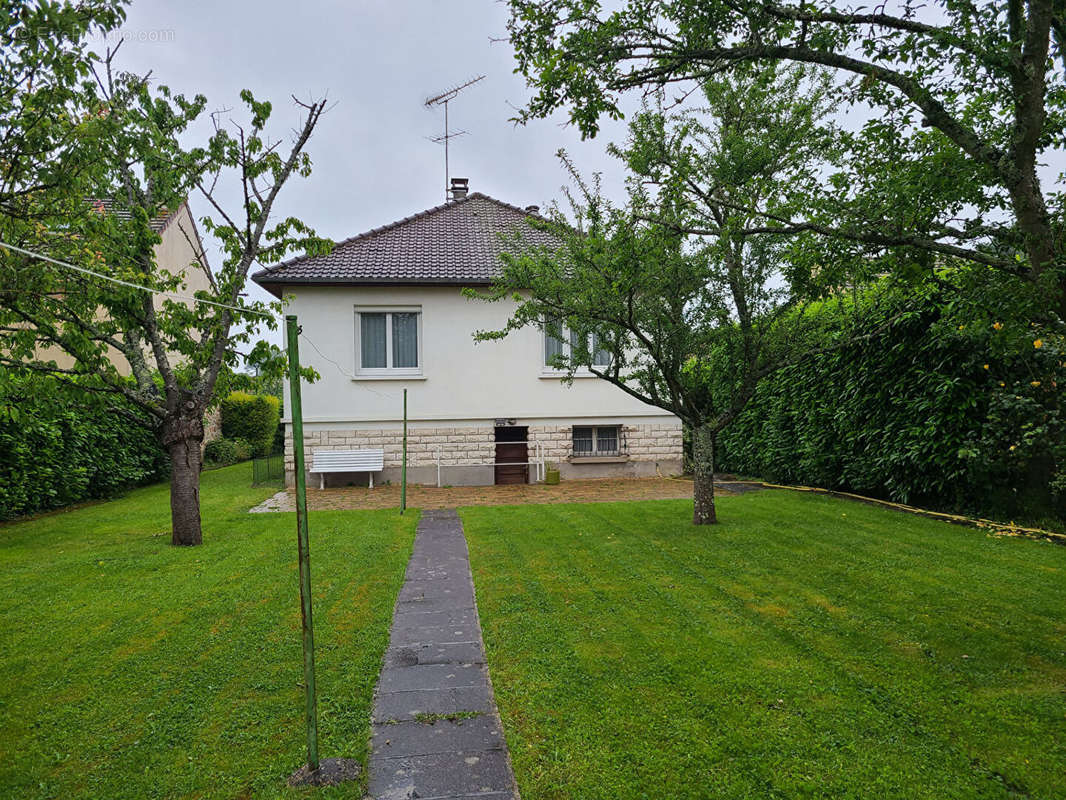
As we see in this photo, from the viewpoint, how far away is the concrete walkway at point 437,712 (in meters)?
3.00

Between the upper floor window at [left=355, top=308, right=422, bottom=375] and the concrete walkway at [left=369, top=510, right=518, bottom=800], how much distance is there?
31.6ft

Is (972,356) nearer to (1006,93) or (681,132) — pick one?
(681,132)

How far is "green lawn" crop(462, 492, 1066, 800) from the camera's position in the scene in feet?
10.0

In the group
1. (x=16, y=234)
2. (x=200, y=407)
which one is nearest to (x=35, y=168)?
(x=16, y=234)

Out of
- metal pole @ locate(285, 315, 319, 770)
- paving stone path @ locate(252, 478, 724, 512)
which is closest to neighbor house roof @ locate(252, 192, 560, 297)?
paving stone path @ locate(252, 478, 724, 512)

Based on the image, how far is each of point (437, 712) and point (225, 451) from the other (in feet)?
64.9

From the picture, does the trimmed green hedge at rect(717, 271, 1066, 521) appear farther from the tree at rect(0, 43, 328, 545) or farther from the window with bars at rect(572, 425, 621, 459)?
the tree at rect(0, 43, 328, 545)

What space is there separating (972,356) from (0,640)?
10.7m

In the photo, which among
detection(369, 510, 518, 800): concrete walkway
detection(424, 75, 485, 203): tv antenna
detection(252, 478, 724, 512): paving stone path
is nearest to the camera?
detection(369, 510, 518, 800): concrete walkway

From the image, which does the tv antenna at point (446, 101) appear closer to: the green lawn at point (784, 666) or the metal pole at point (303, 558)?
the green lawn at point (784, 666)

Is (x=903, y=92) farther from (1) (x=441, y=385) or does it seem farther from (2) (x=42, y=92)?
(1) (x=441, y=385)

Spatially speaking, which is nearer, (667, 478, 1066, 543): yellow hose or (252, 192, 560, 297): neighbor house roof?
(667, 478, 1066, 543): yellow hose

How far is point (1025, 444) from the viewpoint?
23.3ft

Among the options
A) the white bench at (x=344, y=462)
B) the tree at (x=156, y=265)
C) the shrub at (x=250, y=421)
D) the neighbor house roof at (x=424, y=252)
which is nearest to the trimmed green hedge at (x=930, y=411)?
the neighbor house roof at (x=424, y=252)
